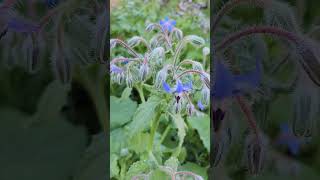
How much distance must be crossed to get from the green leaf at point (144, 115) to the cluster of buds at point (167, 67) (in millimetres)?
45

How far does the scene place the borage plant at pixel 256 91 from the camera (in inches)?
42.1

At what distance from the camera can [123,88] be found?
3.95 ft

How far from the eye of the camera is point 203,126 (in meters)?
1.20

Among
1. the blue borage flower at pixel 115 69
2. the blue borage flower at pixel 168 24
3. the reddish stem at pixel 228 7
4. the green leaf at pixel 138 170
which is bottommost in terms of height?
the green leaf at pixel 138 170

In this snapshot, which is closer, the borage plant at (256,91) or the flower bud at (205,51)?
the borage plant at (256,91)

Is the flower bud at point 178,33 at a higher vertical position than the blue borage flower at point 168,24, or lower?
lower

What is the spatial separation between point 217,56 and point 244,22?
0.37 feet

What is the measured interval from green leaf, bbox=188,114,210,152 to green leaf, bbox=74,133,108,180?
24 centimetres

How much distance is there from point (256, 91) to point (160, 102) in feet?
0.82

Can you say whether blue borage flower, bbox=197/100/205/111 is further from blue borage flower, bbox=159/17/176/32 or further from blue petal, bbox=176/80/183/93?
blue borage flower, bbox=159/17/176/32

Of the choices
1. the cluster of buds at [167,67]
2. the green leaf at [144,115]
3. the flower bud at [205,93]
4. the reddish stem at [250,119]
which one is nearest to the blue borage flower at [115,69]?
the cluster of buds at [167,67]

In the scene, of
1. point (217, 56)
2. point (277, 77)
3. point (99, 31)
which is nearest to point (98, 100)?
point (99, 31)

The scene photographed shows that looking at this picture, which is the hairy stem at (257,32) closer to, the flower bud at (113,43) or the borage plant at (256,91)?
the borage plant at (256,91)

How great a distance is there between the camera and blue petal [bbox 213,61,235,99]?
3.75ft
